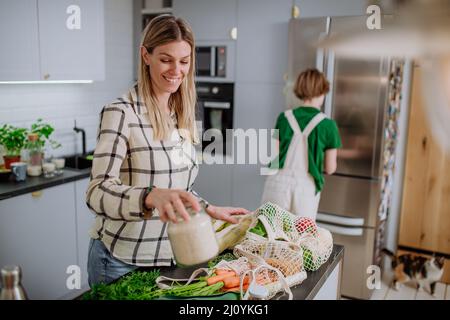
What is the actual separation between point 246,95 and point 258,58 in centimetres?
24

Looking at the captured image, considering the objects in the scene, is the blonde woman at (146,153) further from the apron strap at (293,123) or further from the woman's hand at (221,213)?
the apron strap at (293,123)

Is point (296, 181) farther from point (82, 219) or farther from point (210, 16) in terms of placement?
point (210, 16)

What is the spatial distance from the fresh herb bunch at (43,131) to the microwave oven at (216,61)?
1.00m

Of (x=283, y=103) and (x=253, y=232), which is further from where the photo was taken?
(x=283, y=103)

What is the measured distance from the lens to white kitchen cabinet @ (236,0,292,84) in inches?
108

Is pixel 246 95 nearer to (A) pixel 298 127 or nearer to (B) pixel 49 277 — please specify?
(A) pixel 298 127

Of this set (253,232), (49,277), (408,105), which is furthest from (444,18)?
(49,277)

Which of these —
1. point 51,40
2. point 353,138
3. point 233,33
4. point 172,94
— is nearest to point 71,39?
point 51,40

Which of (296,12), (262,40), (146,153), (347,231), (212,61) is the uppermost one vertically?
(296,12)

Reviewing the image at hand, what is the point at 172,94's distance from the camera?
1.31 meters

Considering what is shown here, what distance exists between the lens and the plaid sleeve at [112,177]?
0.98 m

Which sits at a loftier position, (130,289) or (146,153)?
(146,153)

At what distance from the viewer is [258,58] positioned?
9.36ft

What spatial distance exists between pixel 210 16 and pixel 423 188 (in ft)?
5.58
